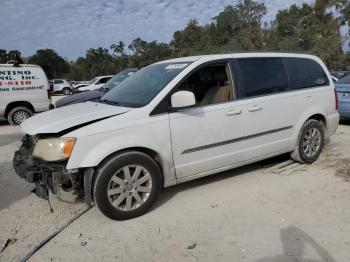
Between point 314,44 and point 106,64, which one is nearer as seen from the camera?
point 314,44

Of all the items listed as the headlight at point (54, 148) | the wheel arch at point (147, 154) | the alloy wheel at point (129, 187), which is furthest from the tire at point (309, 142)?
the headlight at point (54, 148)

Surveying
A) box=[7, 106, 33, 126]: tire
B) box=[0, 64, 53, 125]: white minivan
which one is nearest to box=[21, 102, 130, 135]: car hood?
box=[0, 64, 53, 125]: white minivan

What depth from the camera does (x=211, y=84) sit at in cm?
499

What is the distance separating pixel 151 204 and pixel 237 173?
6.05ft

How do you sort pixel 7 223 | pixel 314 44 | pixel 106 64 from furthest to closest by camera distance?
pixel 106 64 < pixel 314 44 < pixel 7 223

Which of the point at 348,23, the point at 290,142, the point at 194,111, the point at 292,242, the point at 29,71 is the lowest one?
the point at 292,242

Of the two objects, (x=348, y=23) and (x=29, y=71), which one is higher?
(x=348, y=23)

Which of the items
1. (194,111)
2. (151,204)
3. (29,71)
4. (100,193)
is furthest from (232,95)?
(29,71)

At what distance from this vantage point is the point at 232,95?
4.78 m

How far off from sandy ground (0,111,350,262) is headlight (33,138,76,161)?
32.2 inches

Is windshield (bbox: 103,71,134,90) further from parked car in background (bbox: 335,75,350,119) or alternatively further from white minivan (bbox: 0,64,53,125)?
parked car in background (bbox: 335,75,350,119)

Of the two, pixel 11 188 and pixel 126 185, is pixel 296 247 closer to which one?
pixel 126 185

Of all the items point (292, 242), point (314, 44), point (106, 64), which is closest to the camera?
point (292, 242)

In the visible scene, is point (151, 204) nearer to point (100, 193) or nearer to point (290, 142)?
point (100, 193)
